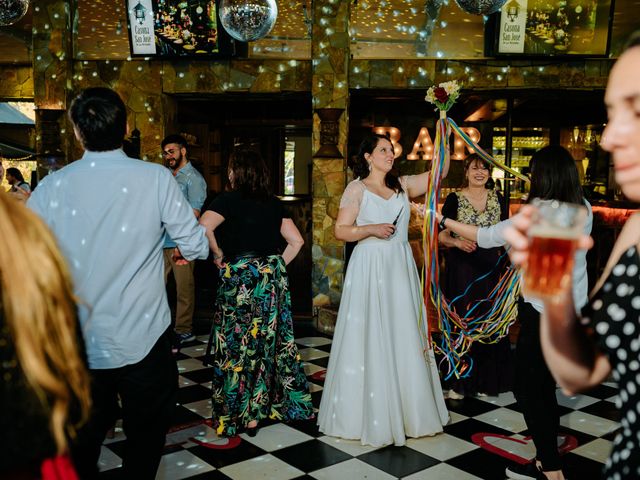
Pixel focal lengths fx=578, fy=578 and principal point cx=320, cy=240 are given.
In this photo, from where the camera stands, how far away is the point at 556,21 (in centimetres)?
571

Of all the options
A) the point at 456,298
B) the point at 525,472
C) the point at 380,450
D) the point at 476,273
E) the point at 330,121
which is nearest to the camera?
the point at 525,472

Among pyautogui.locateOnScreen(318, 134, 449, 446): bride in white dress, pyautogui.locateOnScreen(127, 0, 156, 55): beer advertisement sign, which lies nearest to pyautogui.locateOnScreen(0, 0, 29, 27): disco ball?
pyautogui.locateOnScreen(127, 0, 156, 55): beer advertisement sign

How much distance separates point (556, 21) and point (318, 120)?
8.33ft

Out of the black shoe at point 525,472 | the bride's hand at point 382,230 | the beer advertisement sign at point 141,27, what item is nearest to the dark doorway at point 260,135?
the beer advertisement sign at point 141,27

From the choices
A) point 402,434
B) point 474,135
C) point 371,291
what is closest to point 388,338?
point 371,291

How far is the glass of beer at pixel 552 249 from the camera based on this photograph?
37.0 inches

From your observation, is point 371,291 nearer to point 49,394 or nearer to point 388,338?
point 388,338

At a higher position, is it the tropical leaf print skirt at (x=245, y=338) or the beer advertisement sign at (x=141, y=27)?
the beer advertisement sign at (x=141, y=27)

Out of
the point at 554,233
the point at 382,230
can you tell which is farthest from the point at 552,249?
the point at 382,230

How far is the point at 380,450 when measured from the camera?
3.07 m

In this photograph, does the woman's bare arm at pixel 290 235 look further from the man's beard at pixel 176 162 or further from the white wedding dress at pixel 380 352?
the man's beard at pixel 176 162

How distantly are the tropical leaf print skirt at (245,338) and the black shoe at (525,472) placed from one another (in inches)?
54.1

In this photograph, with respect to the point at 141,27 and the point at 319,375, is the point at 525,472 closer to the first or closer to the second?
the point at 319,375

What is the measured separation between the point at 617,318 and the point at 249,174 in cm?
250
